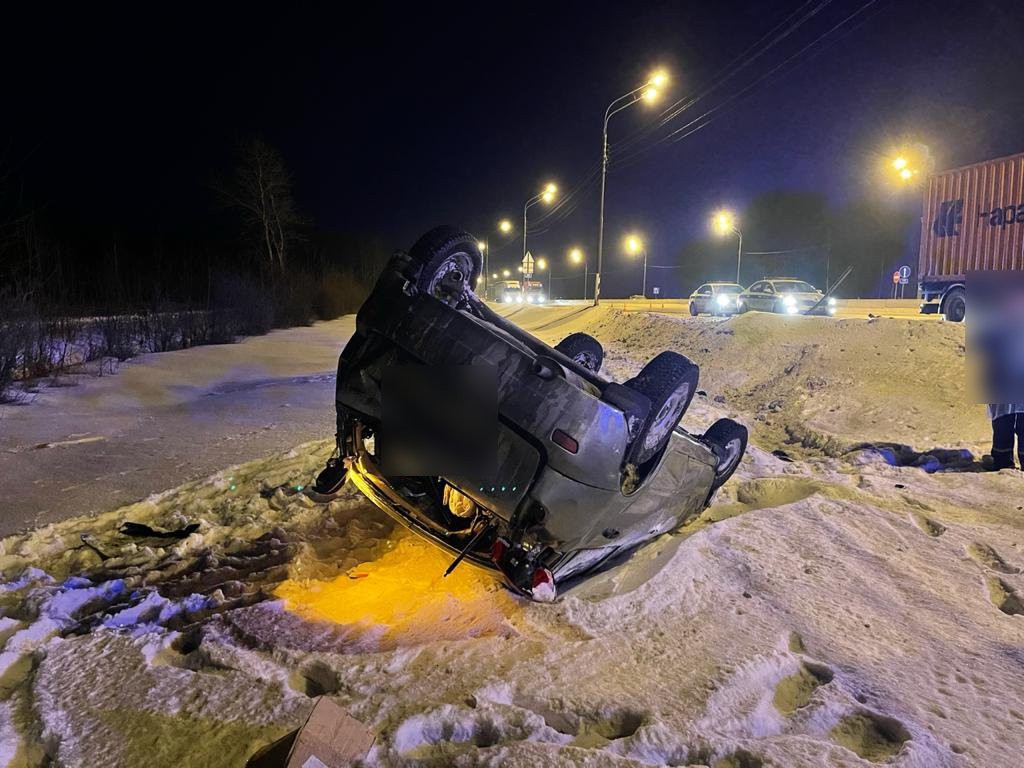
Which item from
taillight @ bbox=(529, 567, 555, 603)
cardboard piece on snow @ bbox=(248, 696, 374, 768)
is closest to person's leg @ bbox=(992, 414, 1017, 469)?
taillight @ bbox=(529, 567, 555, 603)

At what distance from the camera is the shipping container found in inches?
666

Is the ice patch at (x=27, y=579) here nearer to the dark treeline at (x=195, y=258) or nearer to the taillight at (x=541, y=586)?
the taillight at (x=541, y=586)

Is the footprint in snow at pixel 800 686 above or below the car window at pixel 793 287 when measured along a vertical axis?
below

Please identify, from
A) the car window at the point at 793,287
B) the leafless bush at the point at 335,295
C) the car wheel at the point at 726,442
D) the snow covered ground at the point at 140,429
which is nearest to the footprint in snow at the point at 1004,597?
the car wheel at the point at 726,442

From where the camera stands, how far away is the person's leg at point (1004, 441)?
616 centimetres

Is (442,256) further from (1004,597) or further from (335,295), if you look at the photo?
(335,295)

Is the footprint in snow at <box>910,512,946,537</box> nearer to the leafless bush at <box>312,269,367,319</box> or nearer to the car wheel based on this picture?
the car wheel

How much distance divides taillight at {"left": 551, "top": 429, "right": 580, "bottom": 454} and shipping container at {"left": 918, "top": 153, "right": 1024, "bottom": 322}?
17.2m

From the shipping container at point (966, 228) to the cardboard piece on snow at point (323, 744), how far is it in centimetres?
1835

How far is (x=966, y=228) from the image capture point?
18125mm

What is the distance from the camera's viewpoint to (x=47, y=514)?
446cm

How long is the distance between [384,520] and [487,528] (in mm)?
1778

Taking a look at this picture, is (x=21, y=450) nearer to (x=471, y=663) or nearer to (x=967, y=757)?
(x=471, y=663)

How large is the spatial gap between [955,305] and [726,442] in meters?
16.6
